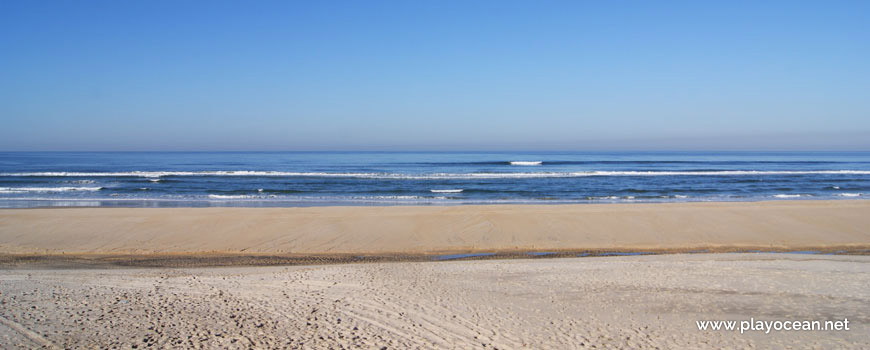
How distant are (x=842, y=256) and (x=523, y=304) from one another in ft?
26.5

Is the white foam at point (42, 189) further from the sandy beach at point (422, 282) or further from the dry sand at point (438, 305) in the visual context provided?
the dry sand at point (438, 305)

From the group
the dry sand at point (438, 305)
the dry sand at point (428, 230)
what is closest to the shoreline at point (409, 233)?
the dry sand at point (428, 230)

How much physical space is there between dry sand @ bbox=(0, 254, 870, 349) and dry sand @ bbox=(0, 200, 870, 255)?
98.8 inches

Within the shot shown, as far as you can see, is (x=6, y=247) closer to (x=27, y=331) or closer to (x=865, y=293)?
(x=27, y=331)

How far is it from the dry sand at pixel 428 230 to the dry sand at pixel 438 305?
251 centimetres

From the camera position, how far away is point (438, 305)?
6512 mm

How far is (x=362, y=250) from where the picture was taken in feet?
36.8

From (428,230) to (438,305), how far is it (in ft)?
21.3

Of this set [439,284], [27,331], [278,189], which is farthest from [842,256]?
[278,189]

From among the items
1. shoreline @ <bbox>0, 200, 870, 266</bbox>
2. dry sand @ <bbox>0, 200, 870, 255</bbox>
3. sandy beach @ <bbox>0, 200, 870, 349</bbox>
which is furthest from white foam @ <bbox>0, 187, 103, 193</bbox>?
sandy beach @ <bbox>0, 200, 870, 349</bbox>

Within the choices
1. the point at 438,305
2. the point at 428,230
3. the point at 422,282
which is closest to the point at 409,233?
the point at 428,230

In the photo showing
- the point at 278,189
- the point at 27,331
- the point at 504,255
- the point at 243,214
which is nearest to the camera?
the point at 27,331

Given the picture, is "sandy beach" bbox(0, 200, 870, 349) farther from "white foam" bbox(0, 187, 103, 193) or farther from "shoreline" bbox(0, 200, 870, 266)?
"white foam" bbox(0, 187, 103, 193)

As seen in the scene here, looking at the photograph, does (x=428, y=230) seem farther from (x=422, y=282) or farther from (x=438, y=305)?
(x=438, y=305)
